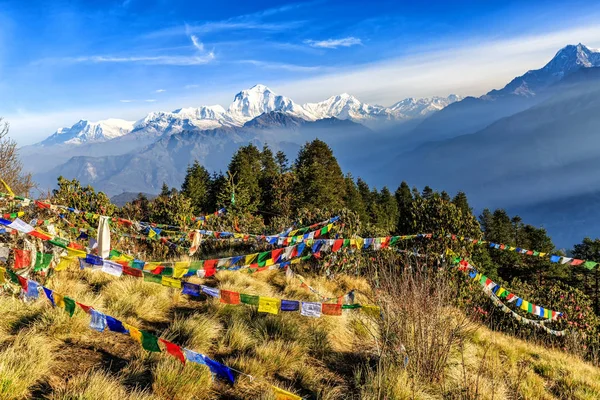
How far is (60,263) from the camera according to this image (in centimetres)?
564

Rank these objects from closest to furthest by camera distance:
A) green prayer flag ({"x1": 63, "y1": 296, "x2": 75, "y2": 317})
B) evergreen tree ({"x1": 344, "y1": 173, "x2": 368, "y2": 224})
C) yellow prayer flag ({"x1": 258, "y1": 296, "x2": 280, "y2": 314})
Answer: green prayer flag ({"x1": 63, "y1": 296, "x2": 75, "y2": 317}) < yellow prayer flag ({"x1": 258, "y1": 296, "x2": 280, "y2": 314}) < evergreen tree ({"x1": 344, "y1": 173, "x2": 368, "y2": 224})

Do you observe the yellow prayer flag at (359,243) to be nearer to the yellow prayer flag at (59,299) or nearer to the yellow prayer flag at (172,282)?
the yellow prayer flag at (172,282)

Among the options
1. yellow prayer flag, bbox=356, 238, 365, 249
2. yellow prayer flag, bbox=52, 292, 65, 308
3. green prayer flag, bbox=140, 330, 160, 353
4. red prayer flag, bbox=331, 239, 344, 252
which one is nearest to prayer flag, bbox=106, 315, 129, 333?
green prayer flag, bbox=140, 330, 160, 353

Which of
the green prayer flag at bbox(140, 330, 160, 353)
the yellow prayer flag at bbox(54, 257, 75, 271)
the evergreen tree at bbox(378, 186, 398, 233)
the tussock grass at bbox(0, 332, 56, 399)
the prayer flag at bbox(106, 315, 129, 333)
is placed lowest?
the evergreen tree at bbox(378, 186, 398, 233)

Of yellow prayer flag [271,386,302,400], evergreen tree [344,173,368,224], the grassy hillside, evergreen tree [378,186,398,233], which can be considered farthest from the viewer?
evergreen tree [378,186,398,233]

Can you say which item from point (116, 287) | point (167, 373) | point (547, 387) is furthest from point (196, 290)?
point (547, 387)

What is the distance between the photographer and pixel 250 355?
465 cm

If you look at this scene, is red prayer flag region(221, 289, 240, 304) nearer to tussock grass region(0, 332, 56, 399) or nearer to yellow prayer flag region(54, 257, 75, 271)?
tussock grass region(0, 332, 56, 399)

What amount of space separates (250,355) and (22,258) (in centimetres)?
392

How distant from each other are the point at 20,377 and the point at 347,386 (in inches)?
143

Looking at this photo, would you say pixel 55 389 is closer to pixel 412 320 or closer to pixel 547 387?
pixel 412 320

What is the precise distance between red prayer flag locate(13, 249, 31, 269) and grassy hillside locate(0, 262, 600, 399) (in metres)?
0.52

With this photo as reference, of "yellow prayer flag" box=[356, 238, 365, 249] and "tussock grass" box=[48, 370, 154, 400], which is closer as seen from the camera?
"tussock grass" box=[48, 370, 154, 400]

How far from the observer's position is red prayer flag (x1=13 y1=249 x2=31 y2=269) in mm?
5220
